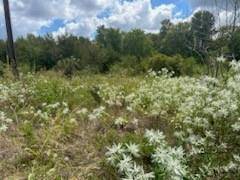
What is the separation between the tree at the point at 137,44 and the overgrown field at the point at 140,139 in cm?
4602

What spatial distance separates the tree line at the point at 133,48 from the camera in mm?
8797

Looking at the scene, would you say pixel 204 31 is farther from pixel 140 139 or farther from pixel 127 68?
pixel 127 68

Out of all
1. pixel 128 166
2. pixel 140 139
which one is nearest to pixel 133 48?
pixel 140 139

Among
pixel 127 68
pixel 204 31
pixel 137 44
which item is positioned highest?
pixel 204 31

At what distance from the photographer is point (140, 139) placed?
375 cm

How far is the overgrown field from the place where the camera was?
2.96 meters

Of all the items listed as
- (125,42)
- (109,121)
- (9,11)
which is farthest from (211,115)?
(125,42)

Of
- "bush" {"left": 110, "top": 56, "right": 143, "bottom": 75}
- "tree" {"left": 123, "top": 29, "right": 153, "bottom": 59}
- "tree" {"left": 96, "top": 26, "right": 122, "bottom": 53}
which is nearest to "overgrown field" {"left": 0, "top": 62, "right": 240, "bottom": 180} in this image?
"bush" {"left": 110, "top": 56, "right": 143, "bottom": 75}

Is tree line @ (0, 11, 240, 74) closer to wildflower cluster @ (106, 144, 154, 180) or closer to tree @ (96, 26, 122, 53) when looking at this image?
tree @ (96, 26, 122, 53)

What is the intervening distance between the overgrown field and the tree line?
1974 mm

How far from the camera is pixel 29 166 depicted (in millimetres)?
3672

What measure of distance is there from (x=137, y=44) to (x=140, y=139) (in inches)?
1933

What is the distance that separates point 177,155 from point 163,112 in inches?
78.6

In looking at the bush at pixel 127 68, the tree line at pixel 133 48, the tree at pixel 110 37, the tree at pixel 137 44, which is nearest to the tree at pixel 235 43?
the tree line at pixel 133 48
